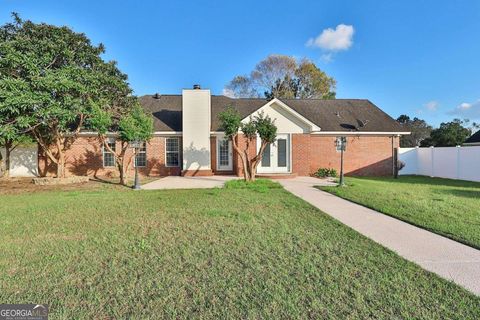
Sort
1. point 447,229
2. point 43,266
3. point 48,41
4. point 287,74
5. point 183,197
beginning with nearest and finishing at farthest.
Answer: point 43,266 < point 447,229 < point 183,197 < point 48,41 < point 287,74

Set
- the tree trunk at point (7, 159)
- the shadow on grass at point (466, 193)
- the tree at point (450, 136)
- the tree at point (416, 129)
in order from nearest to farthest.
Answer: the shadow on grass at point (466, 193) < the tree trunk at point (7, 159) < the tree at point (450, 136) < the tree at point (416, 129)

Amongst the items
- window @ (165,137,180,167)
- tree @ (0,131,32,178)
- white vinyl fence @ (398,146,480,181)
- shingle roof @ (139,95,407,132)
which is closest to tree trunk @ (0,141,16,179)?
tree @ (0,131,32,178)

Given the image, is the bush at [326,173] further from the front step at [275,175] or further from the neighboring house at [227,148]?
the front step at [275,175]

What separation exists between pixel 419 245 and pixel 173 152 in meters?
15.0

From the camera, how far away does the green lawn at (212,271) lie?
9.25 ft

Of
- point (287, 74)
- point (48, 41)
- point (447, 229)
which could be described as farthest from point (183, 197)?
point (287, 74)

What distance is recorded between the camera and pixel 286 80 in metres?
36.7

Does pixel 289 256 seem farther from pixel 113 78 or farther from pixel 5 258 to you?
pixel 113 78

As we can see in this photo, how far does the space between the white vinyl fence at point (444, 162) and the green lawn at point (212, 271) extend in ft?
41.4

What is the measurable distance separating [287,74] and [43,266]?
36.5 metres

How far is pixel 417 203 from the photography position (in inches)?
319

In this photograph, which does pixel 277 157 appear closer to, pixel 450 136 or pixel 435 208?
pixel 435 208

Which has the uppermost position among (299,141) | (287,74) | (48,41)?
(287,74)

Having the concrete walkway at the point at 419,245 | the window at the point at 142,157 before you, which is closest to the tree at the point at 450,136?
the concrete walkway at the point at 419,245
